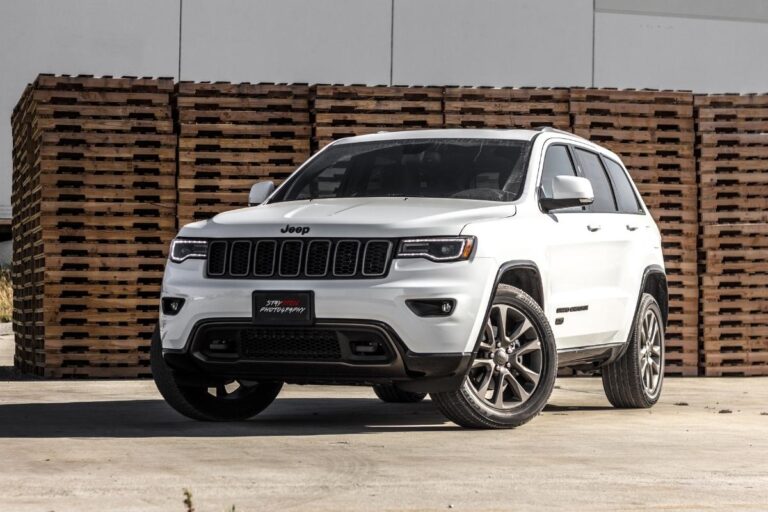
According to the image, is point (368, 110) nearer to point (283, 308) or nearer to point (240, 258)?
point (240, 258)

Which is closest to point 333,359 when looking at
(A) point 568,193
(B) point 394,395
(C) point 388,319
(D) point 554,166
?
(C) point 388,319

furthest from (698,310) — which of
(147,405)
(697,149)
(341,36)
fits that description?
(341,36)

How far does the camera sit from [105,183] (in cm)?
1445

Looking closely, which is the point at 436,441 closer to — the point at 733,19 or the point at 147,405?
the point at 147,405

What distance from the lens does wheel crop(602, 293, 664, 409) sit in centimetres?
1076

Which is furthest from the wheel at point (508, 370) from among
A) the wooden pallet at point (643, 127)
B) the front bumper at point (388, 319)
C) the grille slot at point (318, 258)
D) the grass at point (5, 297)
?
the grass at point (5, 297)

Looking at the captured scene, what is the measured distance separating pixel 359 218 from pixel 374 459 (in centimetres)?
166

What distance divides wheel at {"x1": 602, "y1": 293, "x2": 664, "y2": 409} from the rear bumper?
9.21 feet


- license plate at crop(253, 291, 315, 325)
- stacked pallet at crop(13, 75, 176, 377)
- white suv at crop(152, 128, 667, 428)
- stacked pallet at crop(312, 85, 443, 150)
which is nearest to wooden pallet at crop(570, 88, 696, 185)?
stacked pallet at crop(312, 85, 443, 150)

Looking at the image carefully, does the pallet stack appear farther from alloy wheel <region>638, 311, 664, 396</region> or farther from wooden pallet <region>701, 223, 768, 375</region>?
alloy wheel <region>638, 311, 664, 396</region>

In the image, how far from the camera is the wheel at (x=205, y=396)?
902 centimetres

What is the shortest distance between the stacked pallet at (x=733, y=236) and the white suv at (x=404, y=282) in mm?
5607

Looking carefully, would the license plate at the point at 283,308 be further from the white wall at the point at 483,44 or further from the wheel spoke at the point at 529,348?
the white wall at the point at 483,44

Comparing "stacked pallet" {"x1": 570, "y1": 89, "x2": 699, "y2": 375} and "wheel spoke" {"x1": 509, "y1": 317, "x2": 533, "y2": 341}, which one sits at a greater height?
"stacked pallet" {"x1": 570, "y1": 89, "x2": 699, "y2": 375}
